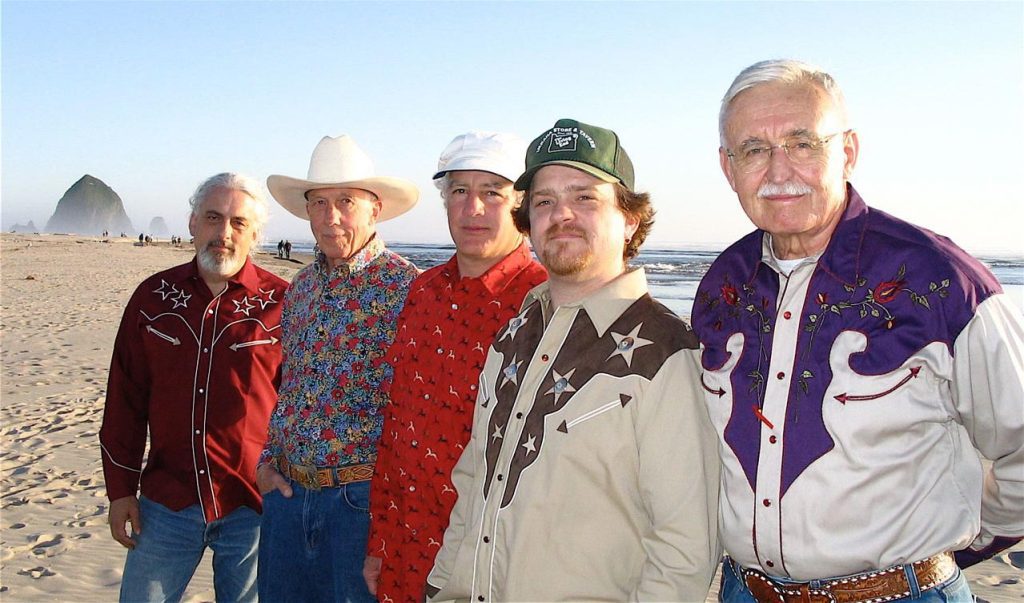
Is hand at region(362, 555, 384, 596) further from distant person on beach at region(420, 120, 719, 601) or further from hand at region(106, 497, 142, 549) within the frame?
hand at region(106, 497, 142, 549)

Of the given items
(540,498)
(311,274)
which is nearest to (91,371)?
(311,274)

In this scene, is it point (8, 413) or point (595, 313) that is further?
point (8, 413)

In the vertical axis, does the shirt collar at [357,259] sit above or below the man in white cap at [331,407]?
above

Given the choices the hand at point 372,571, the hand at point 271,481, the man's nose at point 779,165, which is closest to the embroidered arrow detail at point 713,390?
the man's nose at point 779,165

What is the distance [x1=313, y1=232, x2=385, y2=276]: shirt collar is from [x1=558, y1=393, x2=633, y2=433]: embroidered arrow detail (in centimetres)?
176

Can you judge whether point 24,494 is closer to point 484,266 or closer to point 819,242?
point 484,266

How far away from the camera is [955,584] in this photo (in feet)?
6.77

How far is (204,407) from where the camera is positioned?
12.3 ft

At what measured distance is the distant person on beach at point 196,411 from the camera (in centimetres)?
368

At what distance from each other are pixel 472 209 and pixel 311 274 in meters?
1.19

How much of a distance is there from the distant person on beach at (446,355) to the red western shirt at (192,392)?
954 mm

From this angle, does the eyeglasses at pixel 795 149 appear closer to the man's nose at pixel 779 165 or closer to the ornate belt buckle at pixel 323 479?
the man's nose at pixel 779 165

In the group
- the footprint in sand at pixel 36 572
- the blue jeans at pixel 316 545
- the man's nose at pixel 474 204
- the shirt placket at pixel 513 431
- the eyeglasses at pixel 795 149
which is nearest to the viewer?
the eyeglasses at pixel 795 149

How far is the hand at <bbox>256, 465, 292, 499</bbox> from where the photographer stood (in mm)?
3510
